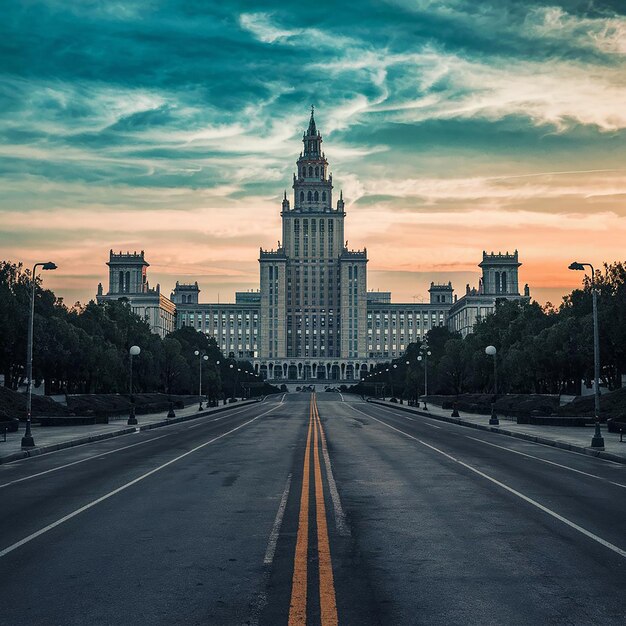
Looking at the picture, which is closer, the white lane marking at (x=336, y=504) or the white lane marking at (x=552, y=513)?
the white lane marking at (x=552, y=513)

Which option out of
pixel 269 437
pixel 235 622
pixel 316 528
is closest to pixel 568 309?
pixel 269 437

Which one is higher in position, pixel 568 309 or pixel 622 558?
pixel 568 309

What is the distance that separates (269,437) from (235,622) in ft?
95.3

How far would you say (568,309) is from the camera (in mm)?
78438

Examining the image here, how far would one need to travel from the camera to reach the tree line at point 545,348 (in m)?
60.8

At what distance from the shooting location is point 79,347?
6925 centimetres

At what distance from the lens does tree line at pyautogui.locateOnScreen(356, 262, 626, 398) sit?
60.8 metres

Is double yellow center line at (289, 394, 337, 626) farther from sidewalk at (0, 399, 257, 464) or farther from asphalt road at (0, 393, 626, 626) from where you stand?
sidewalk at (0, 399, 257, 464)

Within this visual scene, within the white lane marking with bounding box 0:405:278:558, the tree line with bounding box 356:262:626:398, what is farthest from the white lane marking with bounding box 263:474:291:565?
the tree line with bounding box 356:262:626:398

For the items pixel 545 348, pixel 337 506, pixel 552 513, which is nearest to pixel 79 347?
pixel 545 348

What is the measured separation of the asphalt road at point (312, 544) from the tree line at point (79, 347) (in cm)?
4036

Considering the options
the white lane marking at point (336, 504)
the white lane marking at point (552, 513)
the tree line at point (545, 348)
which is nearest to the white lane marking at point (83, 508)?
the white lane marking at point (336, 504)

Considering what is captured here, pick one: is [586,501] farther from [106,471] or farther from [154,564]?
[106,471]

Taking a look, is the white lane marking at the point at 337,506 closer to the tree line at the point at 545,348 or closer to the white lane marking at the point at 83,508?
the white lane marking at the point at 83,508
